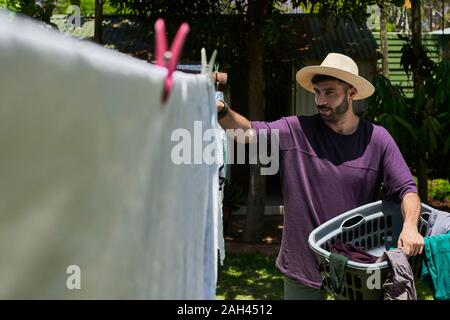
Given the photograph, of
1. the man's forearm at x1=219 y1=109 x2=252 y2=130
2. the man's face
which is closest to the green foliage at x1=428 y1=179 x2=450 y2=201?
the man's face

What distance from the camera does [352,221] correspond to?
10.1 ft

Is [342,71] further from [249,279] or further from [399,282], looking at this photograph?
[249,279]

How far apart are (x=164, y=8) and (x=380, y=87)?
281 cm

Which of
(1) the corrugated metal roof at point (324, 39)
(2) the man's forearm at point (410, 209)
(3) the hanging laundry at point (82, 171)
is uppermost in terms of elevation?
(1) the corrugated metal roof at point (324, 39)

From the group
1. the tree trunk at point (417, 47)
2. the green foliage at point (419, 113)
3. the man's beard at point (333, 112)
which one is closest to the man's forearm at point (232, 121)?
the man's beard at point (333, 112)

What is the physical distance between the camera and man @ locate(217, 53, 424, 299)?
302 cm

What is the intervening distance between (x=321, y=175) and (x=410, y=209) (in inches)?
17.2

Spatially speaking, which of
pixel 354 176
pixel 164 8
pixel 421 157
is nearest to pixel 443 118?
pixel 421 157

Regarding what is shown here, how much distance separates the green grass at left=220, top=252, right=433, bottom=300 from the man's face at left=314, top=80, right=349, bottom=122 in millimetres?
2624

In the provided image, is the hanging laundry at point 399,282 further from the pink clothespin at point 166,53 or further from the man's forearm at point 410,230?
the pink clothespin at point 166,53

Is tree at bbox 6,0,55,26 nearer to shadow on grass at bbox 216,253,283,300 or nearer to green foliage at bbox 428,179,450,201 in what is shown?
shadow on grass at bbox 216,253,283,300

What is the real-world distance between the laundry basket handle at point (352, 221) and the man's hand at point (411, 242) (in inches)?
14.3

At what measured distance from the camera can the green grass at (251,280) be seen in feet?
18.6

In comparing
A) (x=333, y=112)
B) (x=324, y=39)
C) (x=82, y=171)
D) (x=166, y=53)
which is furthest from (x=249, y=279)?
(x=82, y=171)
